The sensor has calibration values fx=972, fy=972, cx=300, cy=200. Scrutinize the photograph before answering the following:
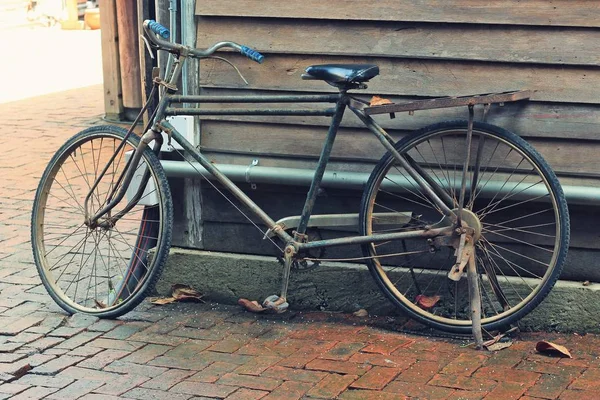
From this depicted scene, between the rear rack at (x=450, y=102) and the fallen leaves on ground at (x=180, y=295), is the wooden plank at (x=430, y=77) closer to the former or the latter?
the rear rack at (x=450, y=102)

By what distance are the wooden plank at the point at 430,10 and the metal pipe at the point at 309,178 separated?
0.73 m

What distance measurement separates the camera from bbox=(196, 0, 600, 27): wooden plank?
423cm

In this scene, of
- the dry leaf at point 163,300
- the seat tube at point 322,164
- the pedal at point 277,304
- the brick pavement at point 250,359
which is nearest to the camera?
the brick pavement at point 250,359

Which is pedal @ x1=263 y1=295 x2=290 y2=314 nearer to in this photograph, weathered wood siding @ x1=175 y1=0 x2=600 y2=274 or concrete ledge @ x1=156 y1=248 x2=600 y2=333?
concrete ledge @ x1=156 y1=248 x2=600 y2=333

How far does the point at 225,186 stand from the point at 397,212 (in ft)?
2.68

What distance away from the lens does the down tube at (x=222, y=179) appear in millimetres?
4527

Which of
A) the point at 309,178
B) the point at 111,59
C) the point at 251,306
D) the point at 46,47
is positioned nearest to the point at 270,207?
the point at 309,178

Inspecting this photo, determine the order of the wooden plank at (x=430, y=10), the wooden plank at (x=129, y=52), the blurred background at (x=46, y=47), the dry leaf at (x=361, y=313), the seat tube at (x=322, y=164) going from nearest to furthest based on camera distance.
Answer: the wooden plank at (x=430, y=10) → the seat tube at (x=322, y=164) → the dry leaf at (x=361, y=313) → the wooden plank at (x=129, y=52) → the blurred background at (x=46, y=47)

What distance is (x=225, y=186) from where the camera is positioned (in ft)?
→ 15.0

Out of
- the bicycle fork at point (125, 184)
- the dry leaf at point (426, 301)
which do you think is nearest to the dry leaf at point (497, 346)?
the dry leaf at point (426, 301)

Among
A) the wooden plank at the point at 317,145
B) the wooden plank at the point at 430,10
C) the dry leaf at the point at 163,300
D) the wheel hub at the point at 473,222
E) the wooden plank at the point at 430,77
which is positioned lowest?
the dry leaf at the point at 163,300

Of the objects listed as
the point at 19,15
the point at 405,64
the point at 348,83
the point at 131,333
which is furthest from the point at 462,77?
the point at 19,15

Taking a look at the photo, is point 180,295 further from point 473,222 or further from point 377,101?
point 473,222

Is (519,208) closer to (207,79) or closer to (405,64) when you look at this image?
(405,64)
